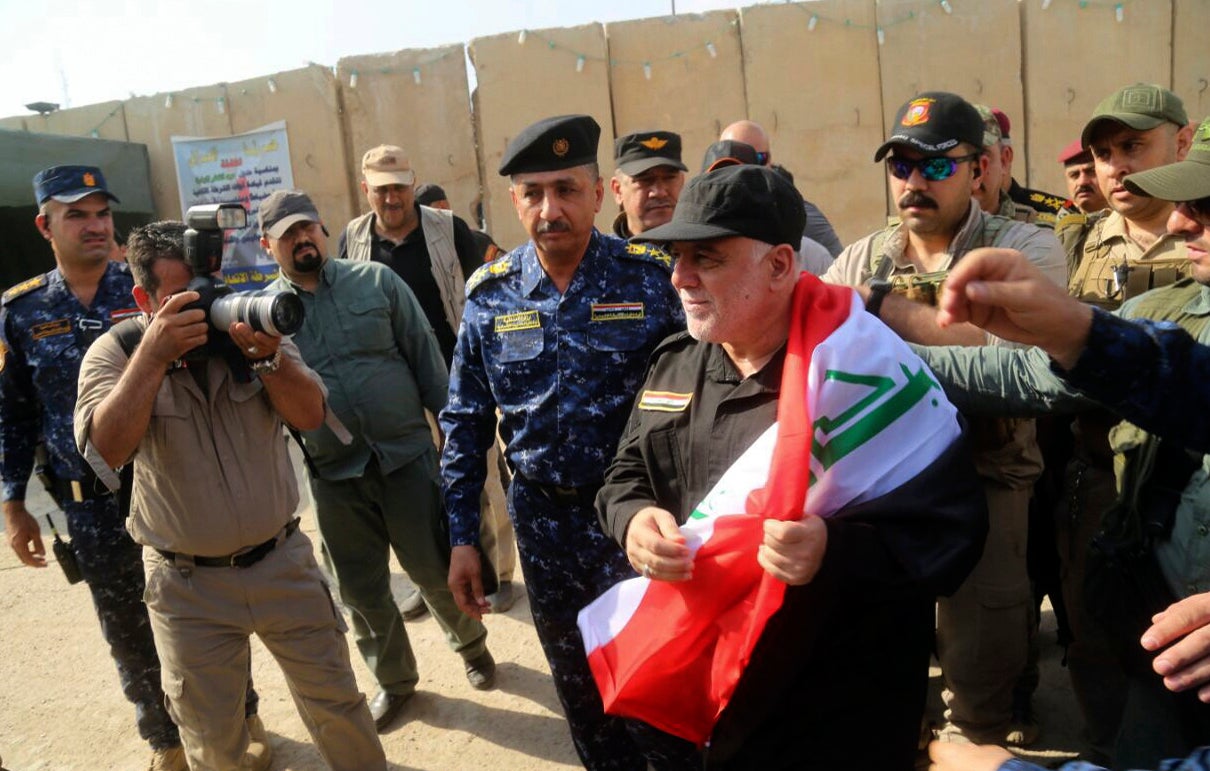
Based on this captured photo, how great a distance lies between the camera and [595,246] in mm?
2631

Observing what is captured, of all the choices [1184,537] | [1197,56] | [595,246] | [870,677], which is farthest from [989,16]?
[870,677]

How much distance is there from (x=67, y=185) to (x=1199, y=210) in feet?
14.0

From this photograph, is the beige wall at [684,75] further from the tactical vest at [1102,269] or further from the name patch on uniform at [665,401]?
the name patch on uniform at [665,401]

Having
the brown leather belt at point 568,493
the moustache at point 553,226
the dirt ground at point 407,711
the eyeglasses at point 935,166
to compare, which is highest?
the eyeglasses at point 935,166

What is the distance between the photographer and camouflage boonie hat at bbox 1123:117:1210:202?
170cm

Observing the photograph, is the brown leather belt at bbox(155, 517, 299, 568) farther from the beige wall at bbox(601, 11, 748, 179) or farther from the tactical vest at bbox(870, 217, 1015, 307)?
the beige wall at bbox(601, 11, 748, 179)

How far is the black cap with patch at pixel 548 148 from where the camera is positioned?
2502mm

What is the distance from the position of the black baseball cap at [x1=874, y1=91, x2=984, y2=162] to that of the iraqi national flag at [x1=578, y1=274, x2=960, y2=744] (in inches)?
41.9

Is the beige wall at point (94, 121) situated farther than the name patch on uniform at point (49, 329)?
Yes

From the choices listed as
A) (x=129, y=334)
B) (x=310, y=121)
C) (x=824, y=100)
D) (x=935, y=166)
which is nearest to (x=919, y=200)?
(x=935, y=166)

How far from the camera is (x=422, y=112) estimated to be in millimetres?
7750

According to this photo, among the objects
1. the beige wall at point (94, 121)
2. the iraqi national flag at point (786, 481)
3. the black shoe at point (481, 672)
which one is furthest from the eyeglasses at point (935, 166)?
the beige wall at point (94, 121)

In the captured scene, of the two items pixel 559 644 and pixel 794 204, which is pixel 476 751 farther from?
pixel 794 204

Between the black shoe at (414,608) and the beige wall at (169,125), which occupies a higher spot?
the beige wall at (169,125)
